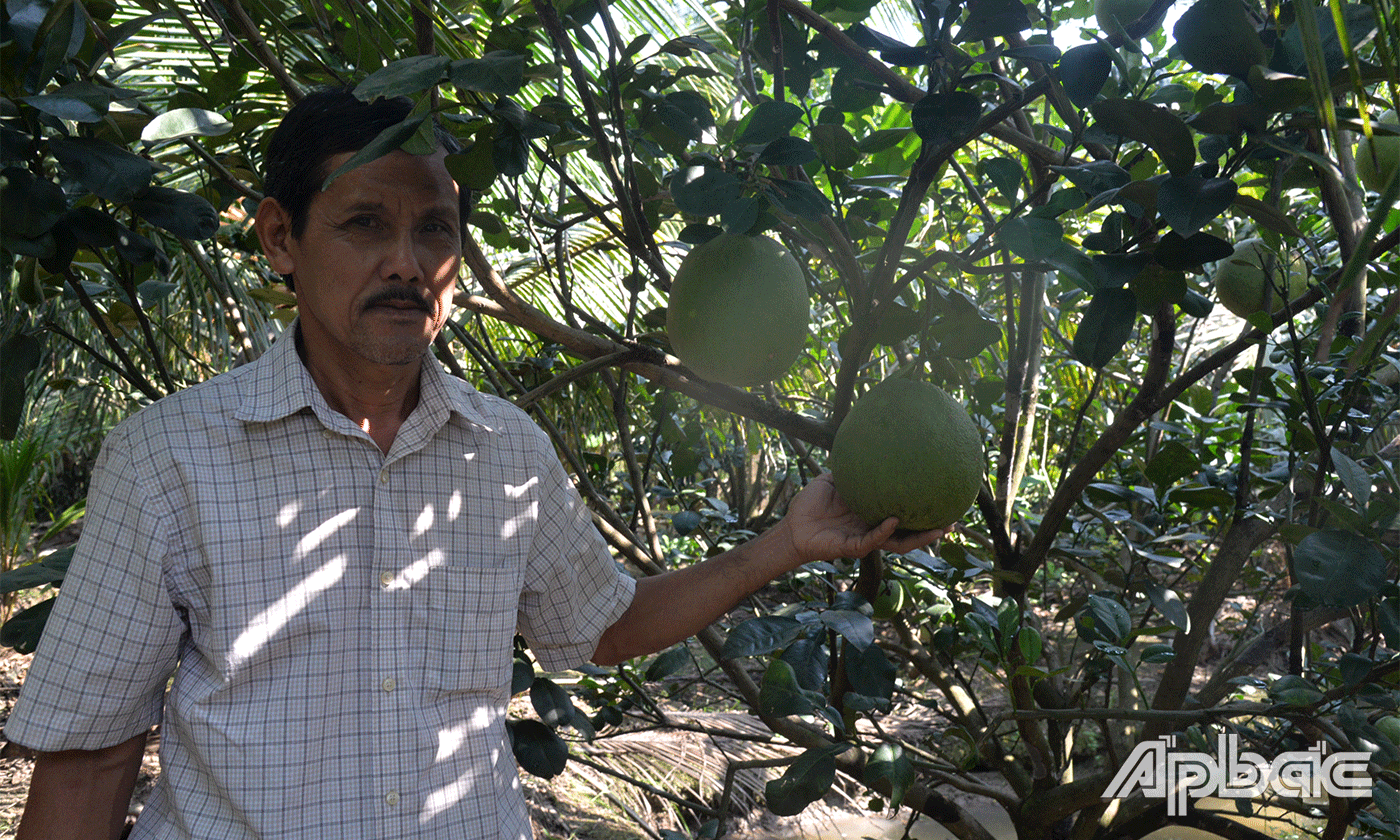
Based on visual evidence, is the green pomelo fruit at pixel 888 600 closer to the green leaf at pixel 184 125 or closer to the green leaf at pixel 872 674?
the green leaf at pixel 872 674

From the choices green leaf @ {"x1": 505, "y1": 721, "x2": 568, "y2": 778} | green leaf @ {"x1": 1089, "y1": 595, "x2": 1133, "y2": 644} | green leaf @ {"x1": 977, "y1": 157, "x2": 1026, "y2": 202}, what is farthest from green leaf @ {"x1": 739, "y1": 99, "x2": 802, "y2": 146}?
green leaf @ {"x1": 505, "y1": 721, "x2": 568, "y2": 778}

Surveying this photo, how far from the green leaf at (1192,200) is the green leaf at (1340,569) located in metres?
0.49

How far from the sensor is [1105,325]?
3.20ft

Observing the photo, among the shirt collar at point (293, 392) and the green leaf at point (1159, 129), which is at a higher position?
the green leaf at point (1159, 129)

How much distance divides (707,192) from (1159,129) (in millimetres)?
425

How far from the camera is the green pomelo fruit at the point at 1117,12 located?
1004 mm

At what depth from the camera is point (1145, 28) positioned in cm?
102

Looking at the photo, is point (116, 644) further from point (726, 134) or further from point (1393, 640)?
point (1393, 640)

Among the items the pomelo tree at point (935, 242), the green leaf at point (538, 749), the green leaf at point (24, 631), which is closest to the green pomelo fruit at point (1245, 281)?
the pomelo tree at point (935, 242)

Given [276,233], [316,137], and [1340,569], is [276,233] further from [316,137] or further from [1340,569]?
[1340,569]

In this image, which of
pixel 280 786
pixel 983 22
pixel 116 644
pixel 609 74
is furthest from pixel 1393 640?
pixel 116 644

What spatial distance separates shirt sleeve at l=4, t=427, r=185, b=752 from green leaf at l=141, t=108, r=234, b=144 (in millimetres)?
360

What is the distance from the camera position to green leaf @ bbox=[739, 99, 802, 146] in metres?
1.02

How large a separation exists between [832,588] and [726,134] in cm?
84
